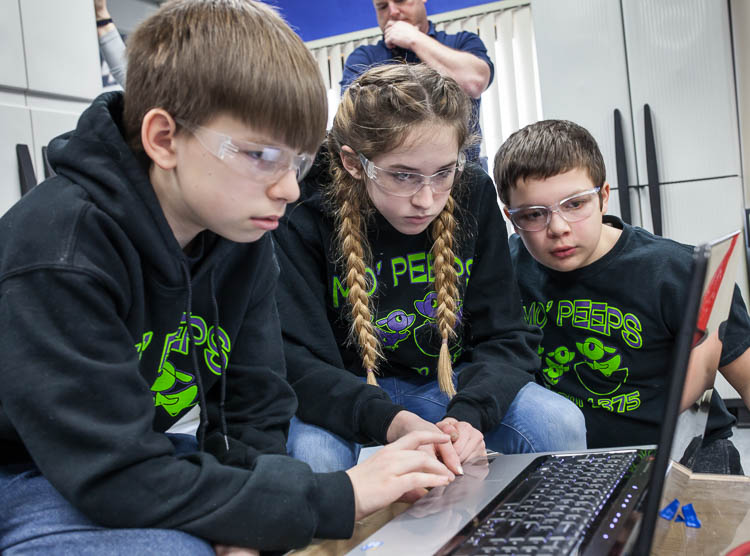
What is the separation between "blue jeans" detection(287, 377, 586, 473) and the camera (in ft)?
3.70

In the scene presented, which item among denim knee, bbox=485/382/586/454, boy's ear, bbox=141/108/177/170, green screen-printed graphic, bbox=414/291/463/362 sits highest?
boy's ear, bbox=141/108/177/170

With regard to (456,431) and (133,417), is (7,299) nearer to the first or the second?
(133,417)

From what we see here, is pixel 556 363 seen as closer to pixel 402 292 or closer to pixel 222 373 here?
pixel 402 292

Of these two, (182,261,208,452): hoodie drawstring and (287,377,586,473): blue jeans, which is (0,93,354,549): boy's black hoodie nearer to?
(182,261,208,452): hoodie drawstring

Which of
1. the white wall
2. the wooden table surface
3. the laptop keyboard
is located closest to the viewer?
the laptop keyboard

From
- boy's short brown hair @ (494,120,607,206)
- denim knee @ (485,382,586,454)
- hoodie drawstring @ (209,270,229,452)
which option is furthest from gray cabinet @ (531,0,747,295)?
hoodie drawstring @ (209,270,229,452)

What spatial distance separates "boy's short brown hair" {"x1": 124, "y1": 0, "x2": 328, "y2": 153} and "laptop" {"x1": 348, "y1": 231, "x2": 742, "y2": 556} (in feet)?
1.42

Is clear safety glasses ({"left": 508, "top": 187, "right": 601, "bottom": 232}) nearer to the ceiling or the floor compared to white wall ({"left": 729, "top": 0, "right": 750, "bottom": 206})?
nearer to the floor

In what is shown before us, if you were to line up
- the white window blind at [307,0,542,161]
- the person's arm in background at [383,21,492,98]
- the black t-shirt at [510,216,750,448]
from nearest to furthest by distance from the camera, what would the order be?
the black t-shirt at [510,216,750,448]
the person's arm in background at [383,21,492,98]
the white window blind at [307,0,542,161]

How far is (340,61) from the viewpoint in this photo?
15.0 ft

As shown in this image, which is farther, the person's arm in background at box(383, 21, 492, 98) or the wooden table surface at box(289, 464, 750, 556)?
the person's arm in background at box(383, 21, 492, 98)

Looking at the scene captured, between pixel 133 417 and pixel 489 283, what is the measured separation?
79cm

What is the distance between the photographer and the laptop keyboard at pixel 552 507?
1.89 ft

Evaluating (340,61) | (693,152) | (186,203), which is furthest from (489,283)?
(340,61)
